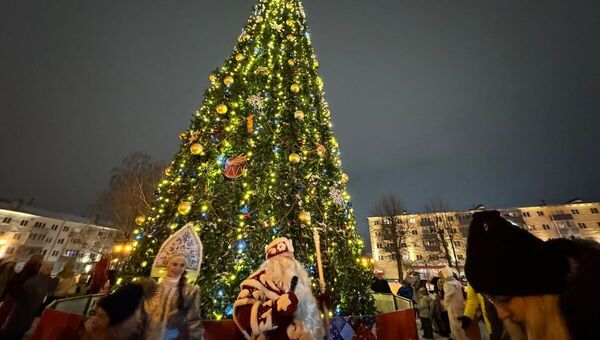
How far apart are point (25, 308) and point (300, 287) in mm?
5493

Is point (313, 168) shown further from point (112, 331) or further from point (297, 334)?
point (112, 331)

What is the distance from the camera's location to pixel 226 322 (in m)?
3.42

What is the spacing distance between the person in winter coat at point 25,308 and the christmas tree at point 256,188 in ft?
6.76

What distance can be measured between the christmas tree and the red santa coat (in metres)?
1.66

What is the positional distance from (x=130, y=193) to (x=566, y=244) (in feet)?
67.8

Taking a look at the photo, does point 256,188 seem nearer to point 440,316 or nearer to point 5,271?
point 5,271

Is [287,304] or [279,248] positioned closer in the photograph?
[287,304]

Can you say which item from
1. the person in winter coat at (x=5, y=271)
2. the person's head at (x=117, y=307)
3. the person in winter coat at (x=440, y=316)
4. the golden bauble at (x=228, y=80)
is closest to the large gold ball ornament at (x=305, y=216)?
the person's head at (x=117, y=307)

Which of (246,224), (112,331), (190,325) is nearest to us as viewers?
(112,331)

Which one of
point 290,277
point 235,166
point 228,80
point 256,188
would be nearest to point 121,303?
point 290,277

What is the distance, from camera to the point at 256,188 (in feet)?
15.1

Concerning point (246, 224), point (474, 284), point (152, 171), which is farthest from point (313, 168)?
point (152, 171)

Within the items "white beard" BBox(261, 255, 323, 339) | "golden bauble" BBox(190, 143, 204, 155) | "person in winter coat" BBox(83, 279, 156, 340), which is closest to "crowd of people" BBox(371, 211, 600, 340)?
"white beard" BBox(261, 255, 323, 339)

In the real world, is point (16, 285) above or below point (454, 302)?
above
